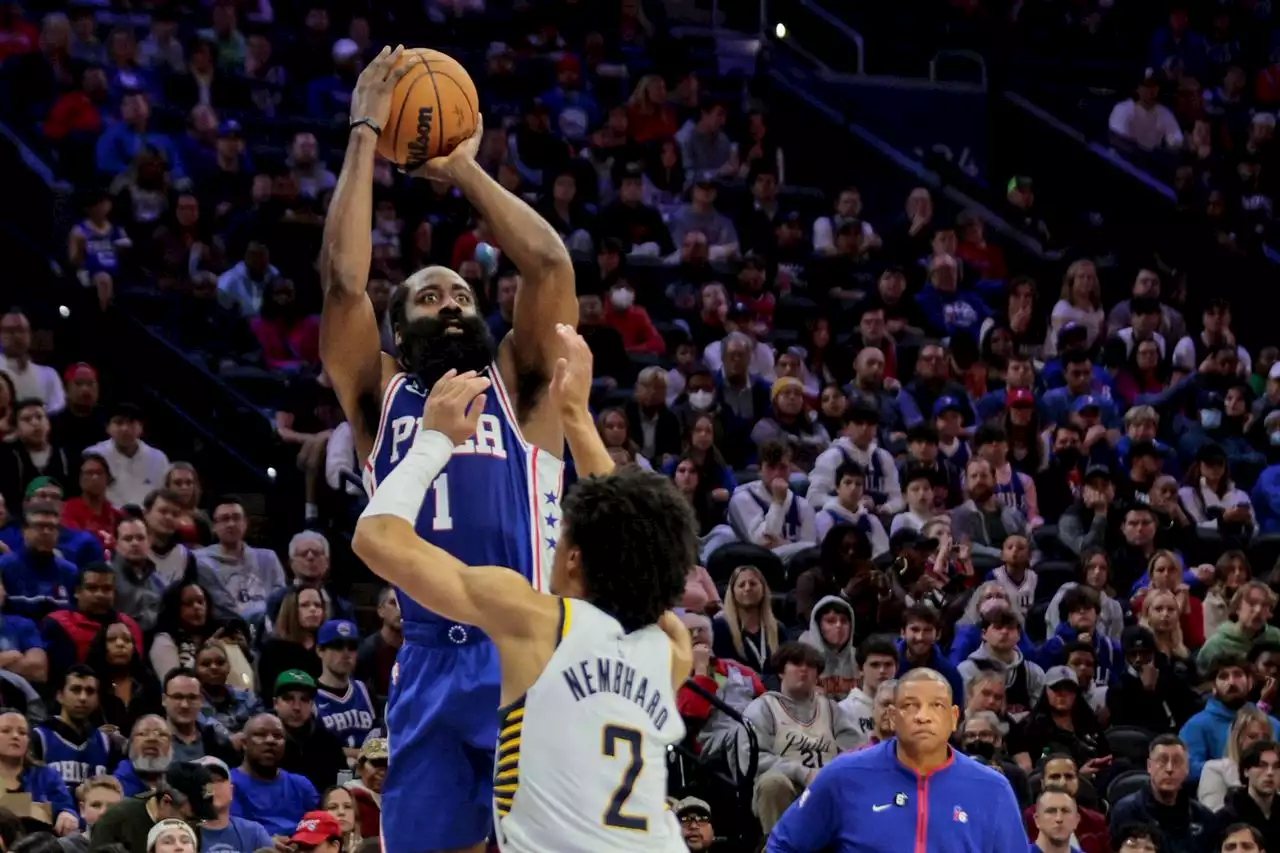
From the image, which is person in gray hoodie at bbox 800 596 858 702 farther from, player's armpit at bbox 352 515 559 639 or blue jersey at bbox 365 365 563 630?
player's armpit at bbox 352 515 559 639

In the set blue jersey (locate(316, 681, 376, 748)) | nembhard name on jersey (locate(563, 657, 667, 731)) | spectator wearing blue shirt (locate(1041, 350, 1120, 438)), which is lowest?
spectator wearing blue shirt (locate(1041, 350, 1120, 438))

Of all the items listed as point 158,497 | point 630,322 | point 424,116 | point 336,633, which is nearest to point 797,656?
point 336,633

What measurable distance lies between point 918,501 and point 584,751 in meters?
9.84

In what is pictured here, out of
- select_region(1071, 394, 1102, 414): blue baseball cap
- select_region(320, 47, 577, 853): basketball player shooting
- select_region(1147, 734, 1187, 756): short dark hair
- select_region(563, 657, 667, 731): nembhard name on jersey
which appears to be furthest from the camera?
select_region(1071, 394, 1102, 414): blue baseball cap

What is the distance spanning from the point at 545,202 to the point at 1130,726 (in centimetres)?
677

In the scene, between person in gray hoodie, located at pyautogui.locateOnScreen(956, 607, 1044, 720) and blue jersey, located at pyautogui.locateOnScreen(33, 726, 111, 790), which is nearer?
blue jersey, located at pyautogui.locateOnScreen(33, 726, 111, 790)

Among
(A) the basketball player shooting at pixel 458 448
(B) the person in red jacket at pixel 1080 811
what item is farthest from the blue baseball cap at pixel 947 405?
(A) the basketball player shooting at pixel 458 448

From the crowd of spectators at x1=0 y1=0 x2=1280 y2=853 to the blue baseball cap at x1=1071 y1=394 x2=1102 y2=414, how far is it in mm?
72

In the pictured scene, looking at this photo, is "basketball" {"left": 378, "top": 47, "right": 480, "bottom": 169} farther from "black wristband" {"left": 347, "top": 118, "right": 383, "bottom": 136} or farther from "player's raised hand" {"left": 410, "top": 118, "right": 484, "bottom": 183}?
"black wristband" {"left": 347, "top": 118, "right": 383, "bottom": 136}

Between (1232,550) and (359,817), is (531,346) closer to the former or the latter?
(359,817)

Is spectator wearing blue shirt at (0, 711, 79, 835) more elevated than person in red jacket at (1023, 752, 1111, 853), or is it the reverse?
spectator wearing blue shirt at (0, 711, 79, 835)

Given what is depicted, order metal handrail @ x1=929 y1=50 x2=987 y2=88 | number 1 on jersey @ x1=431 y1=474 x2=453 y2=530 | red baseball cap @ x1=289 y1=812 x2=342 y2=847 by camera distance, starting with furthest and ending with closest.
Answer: metal handrail @ x1=929 y1=50 x2=987 y2=88, red baseball cap @ x1=289 y1=812 x2=342 y2=847, number 1 on jersey @ x1=431 y1=474 x2=453 y2=530

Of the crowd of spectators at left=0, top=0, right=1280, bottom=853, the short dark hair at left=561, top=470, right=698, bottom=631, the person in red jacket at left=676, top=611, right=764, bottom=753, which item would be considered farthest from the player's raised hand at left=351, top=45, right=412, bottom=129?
the person in red jacket at left=676, top=611, right=764, bottom=753

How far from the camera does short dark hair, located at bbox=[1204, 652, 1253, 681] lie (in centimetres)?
1306
